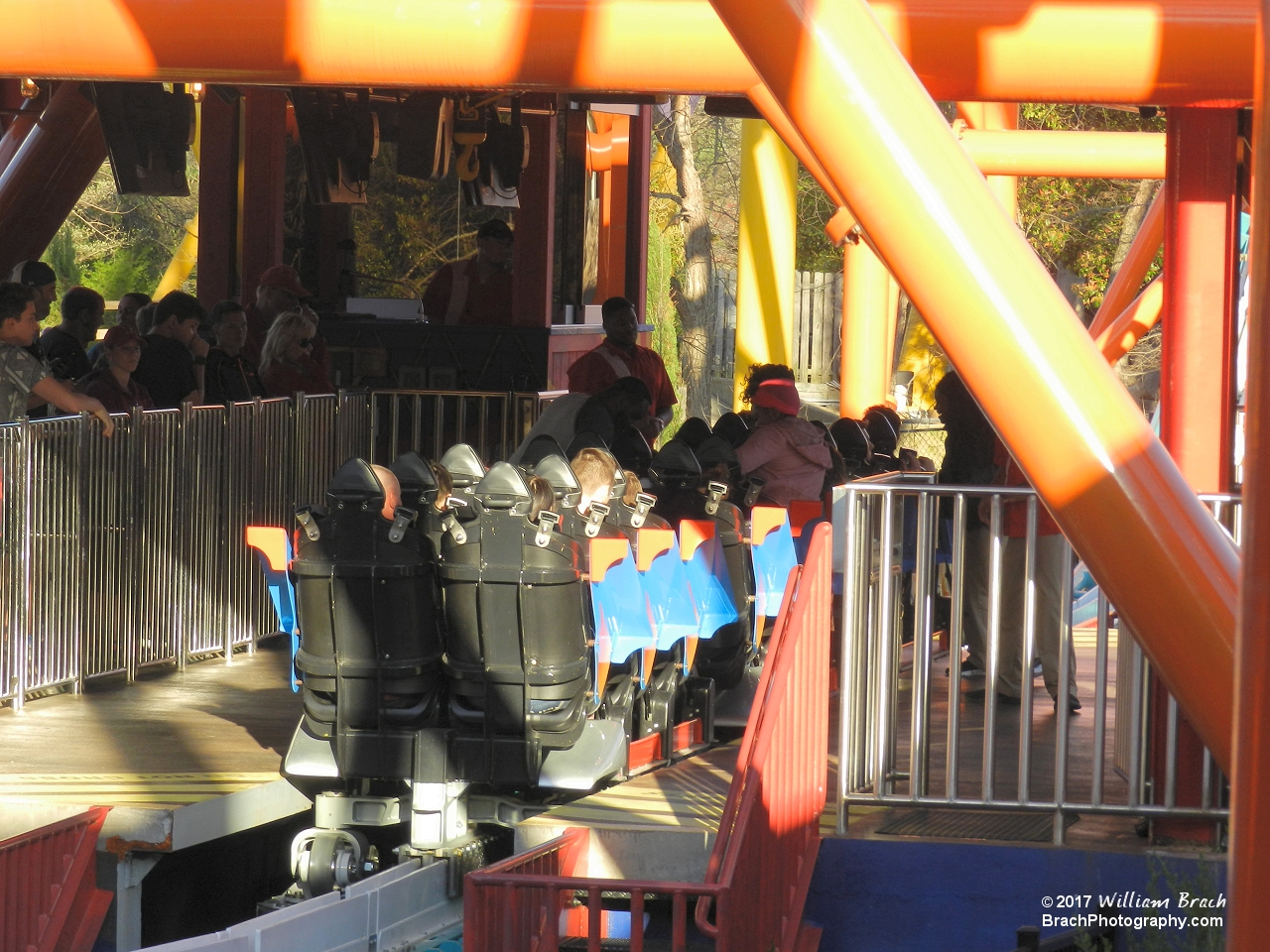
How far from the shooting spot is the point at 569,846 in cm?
537

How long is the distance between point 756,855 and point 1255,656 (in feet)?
9.17

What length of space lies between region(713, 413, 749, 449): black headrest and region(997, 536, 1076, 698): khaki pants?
57.4 inches

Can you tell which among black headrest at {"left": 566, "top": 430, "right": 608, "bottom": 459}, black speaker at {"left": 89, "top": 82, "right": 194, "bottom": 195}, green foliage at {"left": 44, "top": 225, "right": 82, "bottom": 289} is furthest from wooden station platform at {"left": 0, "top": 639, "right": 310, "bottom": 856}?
green foliage at {"left": 44, "top": 225, "right": 82, "bottom": 289}

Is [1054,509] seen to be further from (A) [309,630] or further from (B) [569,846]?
(A) [309,630]

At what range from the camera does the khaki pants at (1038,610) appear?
7.21 meters

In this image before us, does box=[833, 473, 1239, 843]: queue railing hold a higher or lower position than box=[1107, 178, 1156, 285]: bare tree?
lower

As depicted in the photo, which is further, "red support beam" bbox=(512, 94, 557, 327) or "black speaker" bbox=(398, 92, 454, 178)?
"red support beam" bbox=(512, 94, 557, 327)

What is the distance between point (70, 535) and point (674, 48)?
135 inches

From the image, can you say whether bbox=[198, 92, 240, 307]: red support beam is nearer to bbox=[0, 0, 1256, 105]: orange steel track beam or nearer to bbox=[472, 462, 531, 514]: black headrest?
bbox=[0, 0, 1256, 105]: orange steel track beam

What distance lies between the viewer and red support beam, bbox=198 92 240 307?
14.4 metres

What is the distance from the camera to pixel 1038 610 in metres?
7.61

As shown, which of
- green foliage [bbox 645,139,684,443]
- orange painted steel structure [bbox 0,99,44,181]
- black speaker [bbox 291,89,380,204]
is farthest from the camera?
green foliage [bbox 645,139,684,443]

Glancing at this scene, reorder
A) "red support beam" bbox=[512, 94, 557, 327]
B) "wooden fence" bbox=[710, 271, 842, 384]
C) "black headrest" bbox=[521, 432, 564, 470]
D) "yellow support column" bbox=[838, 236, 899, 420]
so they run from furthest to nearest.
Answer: "wooden fence" bbox=[710, 271, 842, 384] → "red support beam" bbox=[512, 94, 557, 327] → "yellow support column" bbox=[838, 236, 899, 420] → "black headrest" bbox=[521, 432, 564, 470]

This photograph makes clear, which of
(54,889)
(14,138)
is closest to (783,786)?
(54,889)
